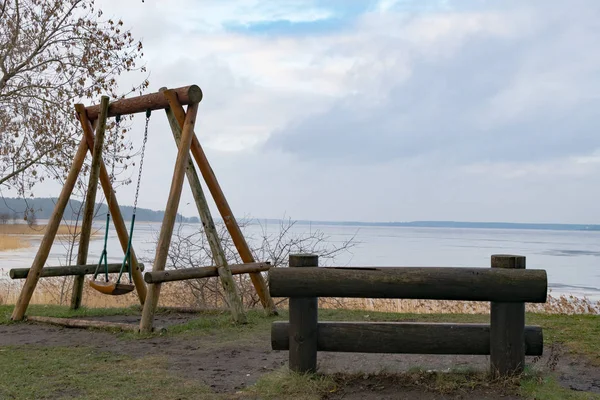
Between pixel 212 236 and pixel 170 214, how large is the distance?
77cm

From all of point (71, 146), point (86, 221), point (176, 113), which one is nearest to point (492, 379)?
point (176, 113)

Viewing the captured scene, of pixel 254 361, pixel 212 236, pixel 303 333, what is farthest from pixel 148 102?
pixel 303 333

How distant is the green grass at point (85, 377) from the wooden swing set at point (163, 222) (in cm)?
126

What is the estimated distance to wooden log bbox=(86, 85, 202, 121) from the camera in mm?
8883

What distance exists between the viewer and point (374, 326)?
541 cm

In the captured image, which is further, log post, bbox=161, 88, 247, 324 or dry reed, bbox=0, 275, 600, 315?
dry reed, bbox=0, 275, 600, 315

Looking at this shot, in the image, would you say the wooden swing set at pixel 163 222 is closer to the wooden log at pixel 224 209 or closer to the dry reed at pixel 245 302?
the wooden log at pixel 224 209

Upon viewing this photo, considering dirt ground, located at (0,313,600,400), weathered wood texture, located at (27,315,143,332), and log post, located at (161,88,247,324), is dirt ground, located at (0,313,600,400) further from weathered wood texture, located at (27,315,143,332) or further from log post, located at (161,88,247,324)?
log post, located at (161,88,247,324)

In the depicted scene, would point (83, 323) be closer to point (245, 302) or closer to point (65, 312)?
point (65, 312)

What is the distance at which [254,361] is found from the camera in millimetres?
6855

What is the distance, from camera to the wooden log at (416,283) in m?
5.18

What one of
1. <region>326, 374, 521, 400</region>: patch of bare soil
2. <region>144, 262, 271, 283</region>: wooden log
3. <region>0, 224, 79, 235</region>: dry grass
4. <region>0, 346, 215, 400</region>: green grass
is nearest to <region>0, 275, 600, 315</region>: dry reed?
<region>0, 224, 79, 235</region>: dry grass

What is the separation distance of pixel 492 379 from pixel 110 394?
3.18 m

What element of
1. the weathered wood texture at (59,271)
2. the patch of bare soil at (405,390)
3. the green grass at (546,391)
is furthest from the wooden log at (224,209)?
the green grass at (546,391)
